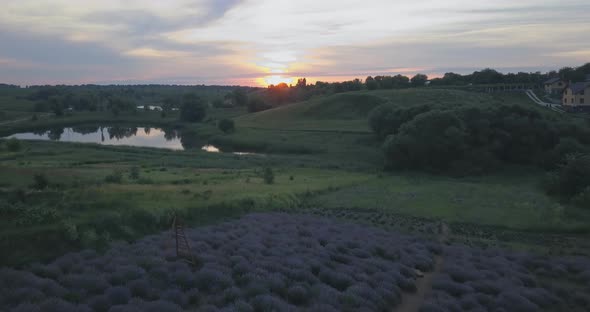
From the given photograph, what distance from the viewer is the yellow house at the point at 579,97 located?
283ft

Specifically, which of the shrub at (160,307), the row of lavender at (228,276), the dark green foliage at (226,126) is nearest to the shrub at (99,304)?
the row of lavender at (228,276)

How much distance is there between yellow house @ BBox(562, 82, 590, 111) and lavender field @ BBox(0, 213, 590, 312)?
82179 millimetres

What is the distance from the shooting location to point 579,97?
87.9 meters

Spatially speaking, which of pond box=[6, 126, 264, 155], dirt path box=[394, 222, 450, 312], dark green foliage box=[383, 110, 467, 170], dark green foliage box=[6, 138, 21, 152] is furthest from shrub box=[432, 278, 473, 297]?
pond box=[6, 126, 264, 155]

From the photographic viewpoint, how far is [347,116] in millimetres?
110562

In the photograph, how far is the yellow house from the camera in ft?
283

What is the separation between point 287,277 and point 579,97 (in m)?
95.1

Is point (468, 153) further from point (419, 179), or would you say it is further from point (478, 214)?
point (478, 214)

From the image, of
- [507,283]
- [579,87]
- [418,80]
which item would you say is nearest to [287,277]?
[507,283]

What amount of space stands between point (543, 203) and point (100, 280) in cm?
2860

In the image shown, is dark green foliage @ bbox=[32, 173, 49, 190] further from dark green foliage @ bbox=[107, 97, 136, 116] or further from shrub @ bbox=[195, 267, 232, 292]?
dark green foliage @ bbox=[107, 97, 136, 116]

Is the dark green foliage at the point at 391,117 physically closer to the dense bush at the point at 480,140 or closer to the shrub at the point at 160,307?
the dense bush at the point at 480,140

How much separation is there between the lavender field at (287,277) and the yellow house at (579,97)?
8218 cm

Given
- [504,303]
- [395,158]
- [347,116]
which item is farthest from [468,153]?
[347,116]
